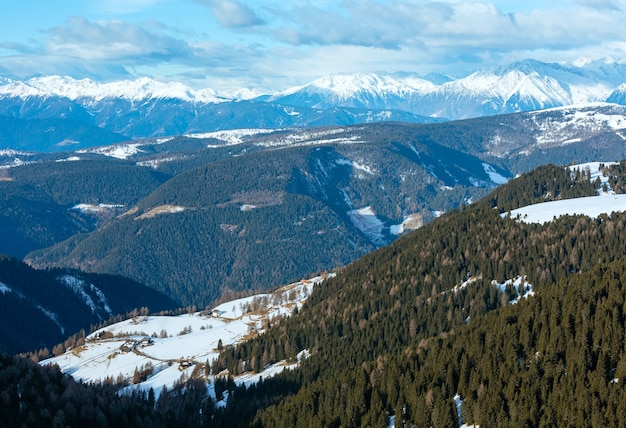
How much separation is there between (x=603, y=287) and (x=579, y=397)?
120 feet

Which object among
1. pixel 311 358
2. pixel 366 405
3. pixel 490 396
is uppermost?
pixel 490 396

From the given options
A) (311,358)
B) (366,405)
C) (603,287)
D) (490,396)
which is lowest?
(311,358)

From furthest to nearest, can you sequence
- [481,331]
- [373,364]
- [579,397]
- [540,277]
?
1. [540,277]
2. [373,364]
3. [481,331]
4. [579,397]

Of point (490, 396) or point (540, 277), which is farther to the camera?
Result: point (540, 277)

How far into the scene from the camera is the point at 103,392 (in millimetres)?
170875

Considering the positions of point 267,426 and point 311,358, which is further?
point 311,358

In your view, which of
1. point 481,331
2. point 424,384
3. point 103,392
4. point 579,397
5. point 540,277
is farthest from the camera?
point 540,277

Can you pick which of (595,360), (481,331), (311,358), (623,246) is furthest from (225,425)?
(623,246)

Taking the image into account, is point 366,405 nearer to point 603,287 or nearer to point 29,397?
point 603,287

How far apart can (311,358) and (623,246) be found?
294 feet

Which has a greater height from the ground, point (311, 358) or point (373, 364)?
point (373, 364)

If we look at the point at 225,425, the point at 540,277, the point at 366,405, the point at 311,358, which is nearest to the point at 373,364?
the point at 366,405

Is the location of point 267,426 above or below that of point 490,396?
below

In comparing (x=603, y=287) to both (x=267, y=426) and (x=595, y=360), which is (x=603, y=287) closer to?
(x=595, y=360)
